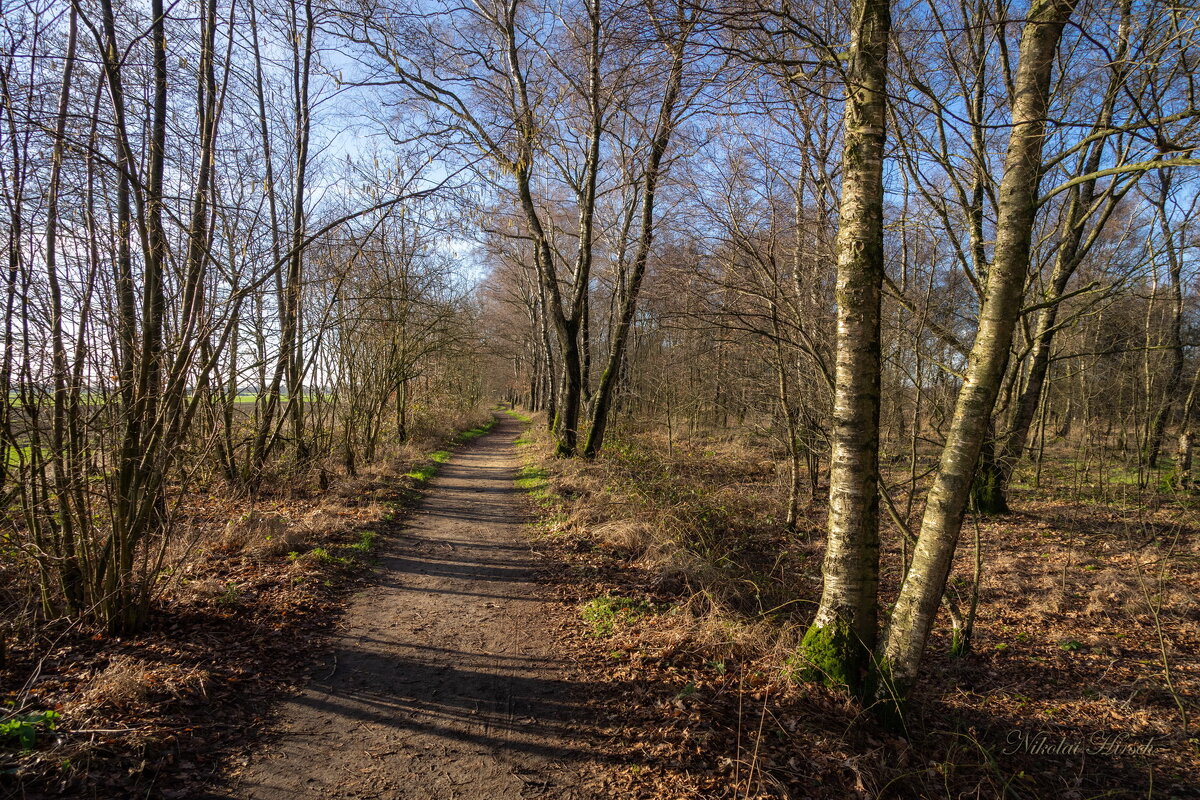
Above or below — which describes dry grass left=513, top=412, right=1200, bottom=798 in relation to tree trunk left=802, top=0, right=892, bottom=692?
below

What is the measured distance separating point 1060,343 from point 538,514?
14.2m

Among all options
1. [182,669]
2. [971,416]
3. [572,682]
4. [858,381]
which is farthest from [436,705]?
[971,416]

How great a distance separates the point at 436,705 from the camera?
3592 millimetres

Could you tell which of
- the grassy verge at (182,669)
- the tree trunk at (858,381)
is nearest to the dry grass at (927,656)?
the tree trunk at (858,381)

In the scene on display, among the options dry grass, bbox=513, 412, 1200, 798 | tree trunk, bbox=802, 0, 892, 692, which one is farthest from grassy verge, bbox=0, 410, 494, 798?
tree trunk, bbox=802, 0, 892, 692

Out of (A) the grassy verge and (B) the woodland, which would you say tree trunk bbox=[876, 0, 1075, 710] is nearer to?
(B) the woodland

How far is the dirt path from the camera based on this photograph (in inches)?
114

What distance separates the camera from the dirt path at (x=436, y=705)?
114 inches

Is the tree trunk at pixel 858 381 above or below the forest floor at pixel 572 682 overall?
above

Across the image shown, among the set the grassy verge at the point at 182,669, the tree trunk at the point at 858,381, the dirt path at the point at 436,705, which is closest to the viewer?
the grassy verge at the point at 182,669

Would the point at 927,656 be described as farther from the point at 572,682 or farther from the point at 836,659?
the point at 572,682

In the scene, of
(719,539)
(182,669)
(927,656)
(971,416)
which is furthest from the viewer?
(719,539)

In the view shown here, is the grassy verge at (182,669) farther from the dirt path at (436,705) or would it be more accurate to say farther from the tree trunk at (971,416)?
the tree trunk at (971,416)

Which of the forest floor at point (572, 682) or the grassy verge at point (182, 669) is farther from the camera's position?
the forest floor at point (572, 682)
